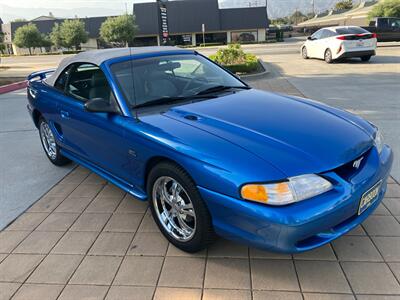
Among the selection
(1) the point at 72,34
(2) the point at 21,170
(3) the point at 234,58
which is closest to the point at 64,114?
(2) the point at 21,170

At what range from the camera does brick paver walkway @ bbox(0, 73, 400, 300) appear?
8.52ft

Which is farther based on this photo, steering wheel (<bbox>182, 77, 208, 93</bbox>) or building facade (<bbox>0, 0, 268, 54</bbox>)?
building facade (<bbox>0, 0, 268, 54</bbox>)

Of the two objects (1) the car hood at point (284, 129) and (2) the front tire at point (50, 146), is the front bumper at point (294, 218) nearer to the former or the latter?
(1) the car hood at point (284, 129)

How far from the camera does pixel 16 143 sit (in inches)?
249

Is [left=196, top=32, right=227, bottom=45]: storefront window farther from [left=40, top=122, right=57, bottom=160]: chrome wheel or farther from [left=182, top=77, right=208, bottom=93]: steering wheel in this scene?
[left=182, top=77, right=208, bottom=93]: steering wheel

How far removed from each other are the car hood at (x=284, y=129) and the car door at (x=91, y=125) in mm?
560

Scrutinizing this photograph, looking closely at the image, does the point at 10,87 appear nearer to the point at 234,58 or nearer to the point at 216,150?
the point at 234,58

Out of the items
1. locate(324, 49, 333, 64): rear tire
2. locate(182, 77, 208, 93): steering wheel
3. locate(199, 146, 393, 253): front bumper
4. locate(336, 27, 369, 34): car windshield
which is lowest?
locate(199, 146, 393, 253): front bumper

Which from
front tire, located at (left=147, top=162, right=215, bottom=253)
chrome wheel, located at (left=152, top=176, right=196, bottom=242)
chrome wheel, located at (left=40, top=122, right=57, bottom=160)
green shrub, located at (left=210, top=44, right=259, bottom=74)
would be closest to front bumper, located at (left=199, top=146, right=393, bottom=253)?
front tire, located at (left=147, top=162, right=215, bottom=253)

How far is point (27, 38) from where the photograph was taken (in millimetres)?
48406

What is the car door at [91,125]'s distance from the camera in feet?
11.2

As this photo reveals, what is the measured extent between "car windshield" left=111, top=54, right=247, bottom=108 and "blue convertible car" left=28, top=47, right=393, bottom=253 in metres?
0.01

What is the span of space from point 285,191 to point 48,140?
12.7 feet

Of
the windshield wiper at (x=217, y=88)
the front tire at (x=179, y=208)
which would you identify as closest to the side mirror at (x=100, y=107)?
the front tire at (x=179, y=208)
